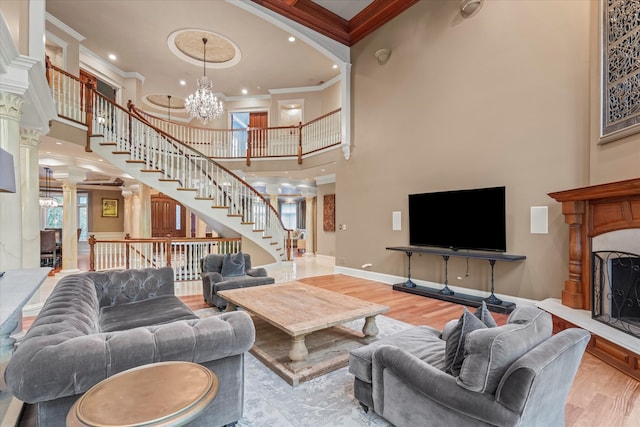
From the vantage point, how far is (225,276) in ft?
15.2

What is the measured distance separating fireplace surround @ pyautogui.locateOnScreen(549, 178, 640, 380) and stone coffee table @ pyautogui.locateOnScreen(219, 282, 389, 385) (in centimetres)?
198

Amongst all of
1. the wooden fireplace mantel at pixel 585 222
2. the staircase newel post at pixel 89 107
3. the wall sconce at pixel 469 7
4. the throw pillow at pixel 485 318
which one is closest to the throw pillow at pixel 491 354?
the throw pillow at pixel 485 318

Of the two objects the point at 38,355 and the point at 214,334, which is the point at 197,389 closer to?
the point at 214,334

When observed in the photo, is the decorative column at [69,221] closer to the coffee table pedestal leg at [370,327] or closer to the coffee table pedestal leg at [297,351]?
the coffee table pedestal leg at [297,351]

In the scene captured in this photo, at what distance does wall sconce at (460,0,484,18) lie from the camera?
459 cm

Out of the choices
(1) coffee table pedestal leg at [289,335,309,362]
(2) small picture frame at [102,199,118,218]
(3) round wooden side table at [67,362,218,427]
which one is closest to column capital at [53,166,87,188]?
(2) small picture frame at [102,199,118,218]

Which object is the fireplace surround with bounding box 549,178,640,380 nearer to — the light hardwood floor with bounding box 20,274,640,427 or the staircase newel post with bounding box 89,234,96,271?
the light hardwood floor with bounding box 20,274,640,427

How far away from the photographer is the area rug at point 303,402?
1927mm

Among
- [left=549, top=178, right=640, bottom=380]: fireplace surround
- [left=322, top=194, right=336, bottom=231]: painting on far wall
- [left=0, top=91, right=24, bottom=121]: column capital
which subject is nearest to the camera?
[left=549, top=178, right=640, bottom=380]: fireplace surround

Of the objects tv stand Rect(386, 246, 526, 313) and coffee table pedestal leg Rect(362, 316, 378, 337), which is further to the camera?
tv stand Rect(386, 246, 526, 313)

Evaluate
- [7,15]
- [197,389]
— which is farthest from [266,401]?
[7,15]

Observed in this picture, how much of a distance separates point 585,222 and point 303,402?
3546 millimetres

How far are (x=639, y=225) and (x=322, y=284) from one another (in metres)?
4.56

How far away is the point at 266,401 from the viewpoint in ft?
7.02
